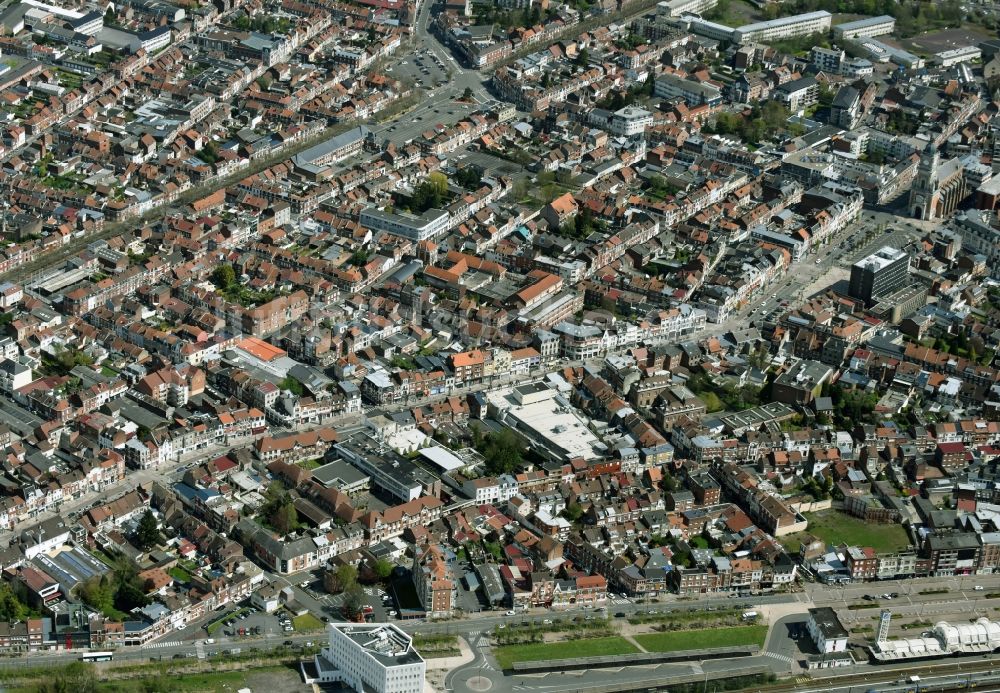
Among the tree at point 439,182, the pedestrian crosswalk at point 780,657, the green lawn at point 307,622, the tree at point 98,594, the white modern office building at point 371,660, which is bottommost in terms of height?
the tree at point 439,182

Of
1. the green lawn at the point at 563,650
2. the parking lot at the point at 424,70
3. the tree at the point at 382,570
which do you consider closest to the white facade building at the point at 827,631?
the green lawn at the point at 563,650

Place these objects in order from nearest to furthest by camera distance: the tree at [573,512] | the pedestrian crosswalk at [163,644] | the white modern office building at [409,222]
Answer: the pedestrian crosswalk at [163,644] < the tree at [573,512] < the white modern office building at [409,222]

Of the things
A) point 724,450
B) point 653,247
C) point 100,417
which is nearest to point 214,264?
point 100,417

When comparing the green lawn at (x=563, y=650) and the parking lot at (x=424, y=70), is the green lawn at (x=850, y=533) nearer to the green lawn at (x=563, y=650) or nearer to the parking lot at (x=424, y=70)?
the green lawn at (x=563, y=650)

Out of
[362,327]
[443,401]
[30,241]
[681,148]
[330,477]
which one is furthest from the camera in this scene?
[681,148]

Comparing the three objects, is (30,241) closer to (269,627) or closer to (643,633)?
(269,627)

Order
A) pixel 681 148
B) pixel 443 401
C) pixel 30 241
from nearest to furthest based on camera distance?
1. pixel 443 401
2. pixel 30 241
3. pixel 681 148

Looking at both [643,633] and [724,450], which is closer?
[643,633]
